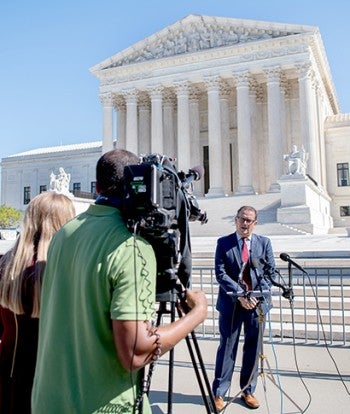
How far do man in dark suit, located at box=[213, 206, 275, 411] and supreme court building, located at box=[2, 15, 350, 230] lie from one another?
2903 centimetres

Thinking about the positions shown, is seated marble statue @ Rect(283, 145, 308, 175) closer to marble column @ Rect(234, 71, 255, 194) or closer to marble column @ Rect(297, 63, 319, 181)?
marble column @ Rect(297, 63, 319, 181)

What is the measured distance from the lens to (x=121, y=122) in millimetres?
42312

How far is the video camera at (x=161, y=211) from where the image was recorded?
1.70 m

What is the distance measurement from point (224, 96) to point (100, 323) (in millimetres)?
37852

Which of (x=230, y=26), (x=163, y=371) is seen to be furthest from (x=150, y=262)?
(x=230, y=26)

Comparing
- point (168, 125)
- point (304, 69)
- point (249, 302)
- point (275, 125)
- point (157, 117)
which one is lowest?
point (249, 302)

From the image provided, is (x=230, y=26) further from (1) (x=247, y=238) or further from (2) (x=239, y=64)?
(1) (x=247, y=238)

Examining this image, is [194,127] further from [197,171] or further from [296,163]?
[197,171]

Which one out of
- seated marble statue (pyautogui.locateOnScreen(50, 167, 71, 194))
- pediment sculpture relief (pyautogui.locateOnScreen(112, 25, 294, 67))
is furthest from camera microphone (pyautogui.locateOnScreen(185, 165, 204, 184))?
pediment sculpture relief (pyautogui.locateOnScreen(112, 25, 294, 67))

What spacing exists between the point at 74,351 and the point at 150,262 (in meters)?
0.48

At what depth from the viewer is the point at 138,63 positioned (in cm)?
3897

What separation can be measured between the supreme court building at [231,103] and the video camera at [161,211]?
32035mm

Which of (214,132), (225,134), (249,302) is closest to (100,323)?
(249,302)

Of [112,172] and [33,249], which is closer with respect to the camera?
[112,172]
